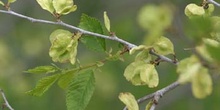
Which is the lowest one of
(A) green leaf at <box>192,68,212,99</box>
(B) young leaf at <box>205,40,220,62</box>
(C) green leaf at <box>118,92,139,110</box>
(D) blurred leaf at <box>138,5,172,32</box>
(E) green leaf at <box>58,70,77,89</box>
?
(C) green leaf at <box>118,92,139,110</box>

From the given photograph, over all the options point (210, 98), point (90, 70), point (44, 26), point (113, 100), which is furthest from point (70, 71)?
point (44, 26)

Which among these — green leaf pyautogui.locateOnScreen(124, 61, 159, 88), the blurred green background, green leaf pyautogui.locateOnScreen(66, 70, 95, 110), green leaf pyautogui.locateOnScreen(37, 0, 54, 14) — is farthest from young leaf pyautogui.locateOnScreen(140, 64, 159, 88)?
the blurred green background

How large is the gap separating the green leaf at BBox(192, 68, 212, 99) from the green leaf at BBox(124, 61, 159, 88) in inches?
13.9

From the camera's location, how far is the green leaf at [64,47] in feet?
4.61

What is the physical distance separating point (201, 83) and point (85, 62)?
333 cm

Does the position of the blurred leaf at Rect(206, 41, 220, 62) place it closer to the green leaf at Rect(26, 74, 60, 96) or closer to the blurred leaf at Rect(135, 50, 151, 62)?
the blurred leaf at Rect(135, 50, 151, 62)

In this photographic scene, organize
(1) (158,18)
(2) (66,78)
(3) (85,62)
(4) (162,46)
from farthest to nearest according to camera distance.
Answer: (3) (85,62) → (2) (66,78) → (4) (162,46) → (1) (158,18)

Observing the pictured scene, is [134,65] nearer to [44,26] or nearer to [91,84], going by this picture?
[91,84]

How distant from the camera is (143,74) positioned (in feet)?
4.44

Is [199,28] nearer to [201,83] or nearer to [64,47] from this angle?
[201,83]

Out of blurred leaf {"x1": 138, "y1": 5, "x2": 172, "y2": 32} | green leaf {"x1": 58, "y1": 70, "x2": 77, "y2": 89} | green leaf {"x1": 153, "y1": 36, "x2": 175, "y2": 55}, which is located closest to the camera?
blurred leaf {"x1": 138, "y1": 5, "x2": 172, "y2": 32}

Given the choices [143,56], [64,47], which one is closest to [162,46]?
[143,56]

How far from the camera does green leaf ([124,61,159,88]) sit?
4.44 ft

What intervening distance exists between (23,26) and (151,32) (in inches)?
165
